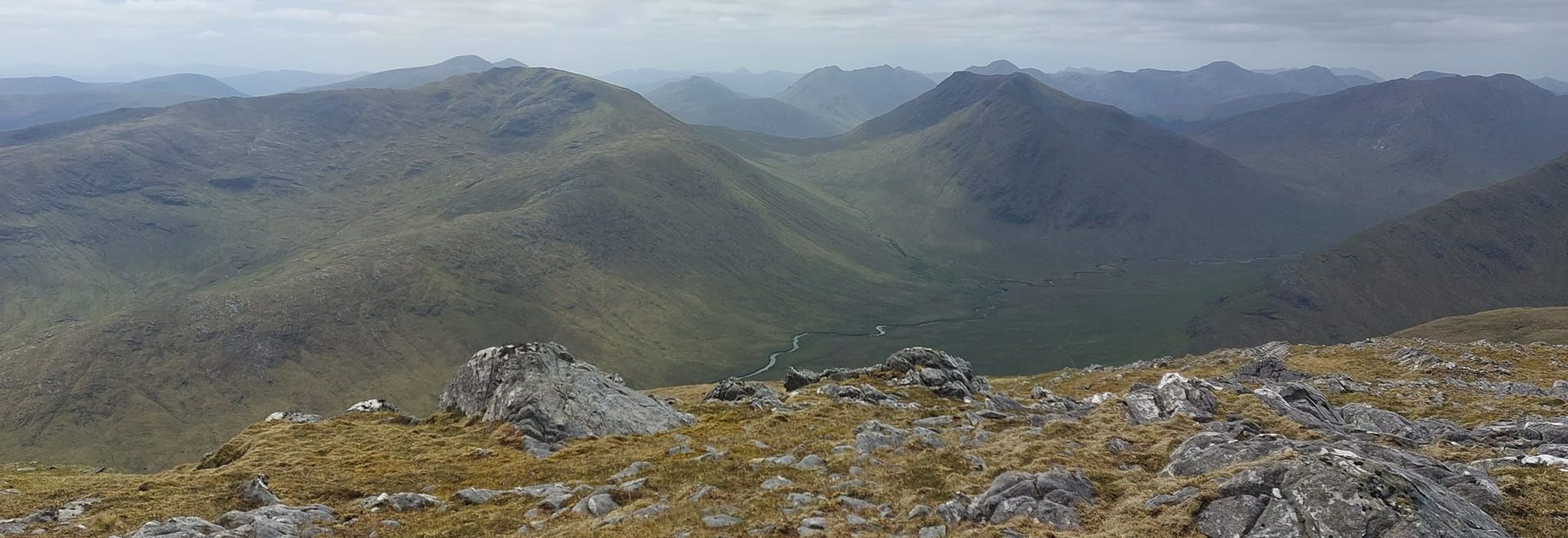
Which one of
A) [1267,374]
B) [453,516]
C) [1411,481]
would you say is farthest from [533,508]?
[1267,374]

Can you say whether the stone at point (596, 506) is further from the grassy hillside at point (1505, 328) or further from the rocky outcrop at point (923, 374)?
the grassy hillside at point (1505, 328)

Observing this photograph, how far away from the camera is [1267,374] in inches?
2992

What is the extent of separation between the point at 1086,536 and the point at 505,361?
50.1 m

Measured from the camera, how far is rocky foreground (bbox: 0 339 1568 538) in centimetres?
2664

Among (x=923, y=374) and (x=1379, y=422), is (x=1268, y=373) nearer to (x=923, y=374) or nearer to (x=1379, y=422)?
(x=1379, y=422)

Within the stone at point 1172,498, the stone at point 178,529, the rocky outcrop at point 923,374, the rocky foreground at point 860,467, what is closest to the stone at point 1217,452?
the rocky foreground at point 860,467

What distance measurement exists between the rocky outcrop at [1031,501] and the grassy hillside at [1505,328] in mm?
162956

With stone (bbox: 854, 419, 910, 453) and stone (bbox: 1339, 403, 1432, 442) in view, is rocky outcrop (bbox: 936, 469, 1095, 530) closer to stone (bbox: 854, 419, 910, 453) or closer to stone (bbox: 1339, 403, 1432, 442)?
stone (bbox: 854, 419, 910, 453)

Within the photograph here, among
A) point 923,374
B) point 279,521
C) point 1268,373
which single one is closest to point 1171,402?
point 923,374

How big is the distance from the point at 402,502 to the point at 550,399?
1937cm

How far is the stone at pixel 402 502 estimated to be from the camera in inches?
1531

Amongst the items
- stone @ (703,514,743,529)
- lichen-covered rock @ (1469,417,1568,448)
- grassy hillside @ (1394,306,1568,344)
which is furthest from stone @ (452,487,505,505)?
grassy hillside @ (1394,306,1568,344)

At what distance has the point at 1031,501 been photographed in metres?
30.9

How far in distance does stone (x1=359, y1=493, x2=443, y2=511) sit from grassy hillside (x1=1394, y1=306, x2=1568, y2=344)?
180789 mm
